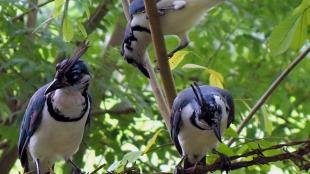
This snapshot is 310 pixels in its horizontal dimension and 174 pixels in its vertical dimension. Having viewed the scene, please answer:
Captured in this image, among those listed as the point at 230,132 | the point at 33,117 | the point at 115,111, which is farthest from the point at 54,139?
the point at 115,111

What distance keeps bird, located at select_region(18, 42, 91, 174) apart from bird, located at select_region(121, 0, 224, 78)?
0.77ft

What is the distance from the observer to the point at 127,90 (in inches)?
136

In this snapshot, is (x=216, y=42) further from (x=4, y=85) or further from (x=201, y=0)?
(x=201, y=0)

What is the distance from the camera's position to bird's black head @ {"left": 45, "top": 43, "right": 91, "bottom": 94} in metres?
1.99

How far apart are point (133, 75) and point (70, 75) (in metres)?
1.51

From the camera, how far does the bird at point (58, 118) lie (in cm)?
206

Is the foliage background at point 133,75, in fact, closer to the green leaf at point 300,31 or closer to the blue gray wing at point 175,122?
the blue gray wing at point 175,122

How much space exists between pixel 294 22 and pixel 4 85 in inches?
67.1

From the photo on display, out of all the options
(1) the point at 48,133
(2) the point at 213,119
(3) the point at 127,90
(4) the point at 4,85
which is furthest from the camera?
(3) the point at 127,90

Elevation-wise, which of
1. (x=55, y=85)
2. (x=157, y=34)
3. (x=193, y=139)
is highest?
(x=157, y=34)

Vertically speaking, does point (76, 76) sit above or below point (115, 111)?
above

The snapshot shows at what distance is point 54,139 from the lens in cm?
238

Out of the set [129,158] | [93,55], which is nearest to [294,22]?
[129,158]

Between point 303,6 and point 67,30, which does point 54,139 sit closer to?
point 67,30
